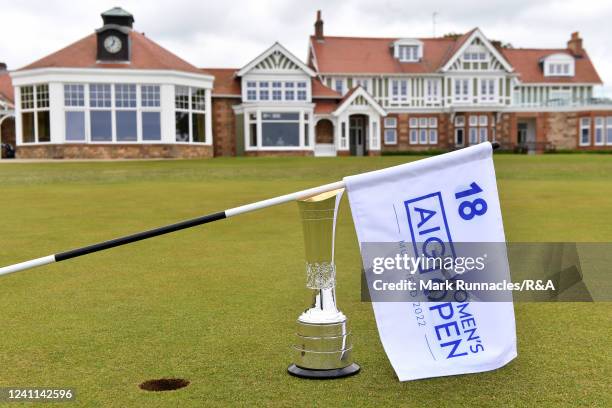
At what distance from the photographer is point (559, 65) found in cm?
6222

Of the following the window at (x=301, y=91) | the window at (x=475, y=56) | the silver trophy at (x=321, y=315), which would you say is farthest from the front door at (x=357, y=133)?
the silver trophy at (x=321, y=315)

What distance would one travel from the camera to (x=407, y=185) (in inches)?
149

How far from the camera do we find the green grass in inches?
146

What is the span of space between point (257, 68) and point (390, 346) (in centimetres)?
4446

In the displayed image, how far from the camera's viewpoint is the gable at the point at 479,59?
185ft

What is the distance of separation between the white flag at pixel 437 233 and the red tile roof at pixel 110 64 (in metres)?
38.9

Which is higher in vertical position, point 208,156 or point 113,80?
point 113,80

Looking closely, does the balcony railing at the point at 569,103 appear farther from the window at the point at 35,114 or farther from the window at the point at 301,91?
the window at the point at 35,114

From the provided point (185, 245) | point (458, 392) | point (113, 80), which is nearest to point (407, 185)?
point (458, 392)

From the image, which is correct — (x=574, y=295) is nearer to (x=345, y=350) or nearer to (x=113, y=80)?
(x=345, y=350)

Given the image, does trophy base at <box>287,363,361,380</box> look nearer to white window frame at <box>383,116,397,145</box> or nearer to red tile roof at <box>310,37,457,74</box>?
red tile roof at <box>310,37,457,74</box>

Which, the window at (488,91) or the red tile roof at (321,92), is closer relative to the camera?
the red tile roof at (321,92)

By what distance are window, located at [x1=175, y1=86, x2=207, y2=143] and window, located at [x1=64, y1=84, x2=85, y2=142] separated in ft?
16.9

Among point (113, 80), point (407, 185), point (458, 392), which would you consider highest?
point (113, 80)
